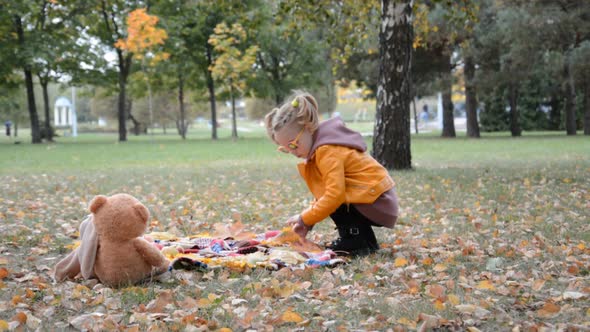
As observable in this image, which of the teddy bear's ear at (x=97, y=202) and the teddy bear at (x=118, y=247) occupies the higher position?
the teddy bear's ear at (x=97, y=202)

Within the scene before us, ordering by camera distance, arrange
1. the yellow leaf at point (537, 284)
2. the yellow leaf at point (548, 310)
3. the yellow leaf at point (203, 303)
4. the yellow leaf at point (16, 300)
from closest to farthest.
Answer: the yellow leaf at point (548, 310)
the yellow leaf at point (203, 303)
the yellow leaf at point (16, 300)
the yellow leaf at point (537, 284)

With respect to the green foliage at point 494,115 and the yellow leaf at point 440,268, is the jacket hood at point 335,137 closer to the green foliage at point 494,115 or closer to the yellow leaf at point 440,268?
the yellow leaf at point 440,268

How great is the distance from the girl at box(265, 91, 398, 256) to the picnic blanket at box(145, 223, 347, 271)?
16cm

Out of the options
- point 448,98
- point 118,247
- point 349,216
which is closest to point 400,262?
point 349,216

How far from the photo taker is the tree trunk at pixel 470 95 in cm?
2991

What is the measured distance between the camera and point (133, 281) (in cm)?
401

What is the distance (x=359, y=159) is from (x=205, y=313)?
1853 mm

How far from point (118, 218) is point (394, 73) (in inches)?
324

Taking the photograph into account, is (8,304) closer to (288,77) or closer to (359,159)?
(359,159)

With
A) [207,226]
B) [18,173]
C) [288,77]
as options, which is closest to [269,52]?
[288,77]

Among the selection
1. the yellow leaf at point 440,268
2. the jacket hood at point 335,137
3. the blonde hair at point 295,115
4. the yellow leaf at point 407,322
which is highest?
the blonde hair at point 295,115

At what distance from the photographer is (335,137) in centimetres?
468

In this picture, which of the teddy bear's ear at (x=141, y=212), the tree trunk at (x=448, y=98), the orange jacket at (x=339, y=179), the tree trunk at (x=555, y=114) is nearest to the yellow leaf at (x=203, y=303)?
the teddy bear's ear at (x=141, y=212)

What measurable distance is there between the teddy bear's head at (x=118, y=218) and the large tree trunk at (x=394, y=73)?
8026 mm
